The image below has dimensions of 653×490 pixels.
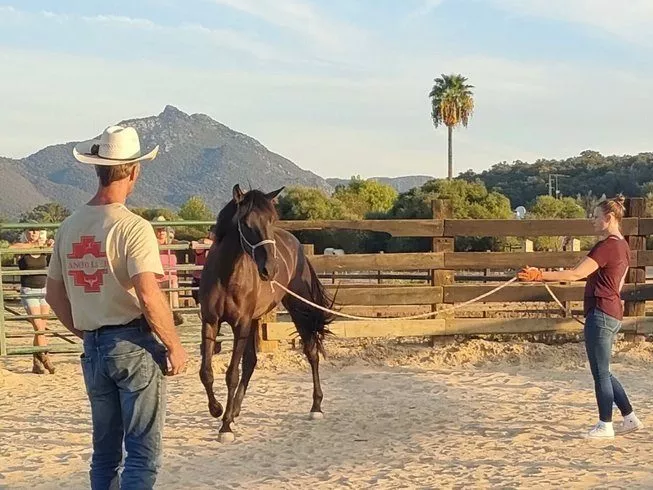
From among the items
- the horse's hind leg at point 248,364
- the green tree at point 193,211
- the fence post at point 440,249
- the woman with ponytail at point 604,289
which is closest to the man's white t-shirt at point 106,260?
the woman with ponytail at point 604,289

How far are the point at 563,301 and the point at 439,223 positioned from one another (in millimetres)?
1734

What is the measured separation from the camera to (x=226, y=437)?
6.09 meters

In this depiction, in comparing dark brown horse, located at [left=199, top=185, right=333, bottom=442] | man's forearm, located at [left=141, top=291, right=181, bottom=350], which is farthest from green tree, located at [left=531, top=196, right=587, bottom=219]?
man's forearm, located at [left=141, top=291, right=181, bottom=350]

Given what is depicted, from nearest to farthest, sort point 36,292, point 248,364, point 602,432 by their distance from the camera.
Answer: point 602,432
point 248,364
point 36,292

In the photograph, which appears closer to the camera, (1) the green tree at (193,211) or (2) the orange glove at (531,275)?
(2) the orange glove at (531,275)

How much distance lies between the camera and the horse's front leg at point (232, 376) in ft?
20.2

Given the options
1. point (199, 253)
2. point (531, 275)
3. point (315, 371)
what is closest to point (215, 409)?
point (315, 371)

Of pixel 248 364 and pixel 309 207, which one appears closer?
pixel 248 364

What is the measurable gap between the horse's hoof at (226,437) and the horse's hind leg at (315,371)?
37.1 inches

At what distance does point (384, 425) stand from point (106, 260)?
3739 mm

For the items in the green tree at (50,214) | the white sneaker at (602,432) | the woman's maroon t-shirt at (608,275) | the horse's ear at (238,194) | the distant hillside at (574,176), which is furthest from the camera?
the distant hillside at (574,176)

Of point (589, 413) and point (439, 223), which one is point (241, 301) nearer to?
point (589, 413)

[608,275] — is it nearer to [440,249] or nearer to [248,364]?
[248,364]

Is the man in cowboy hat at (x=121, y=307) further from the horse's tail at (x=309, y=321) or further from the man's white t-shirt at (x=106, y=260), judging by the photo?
the horse's tail at (x=309, y=321)
